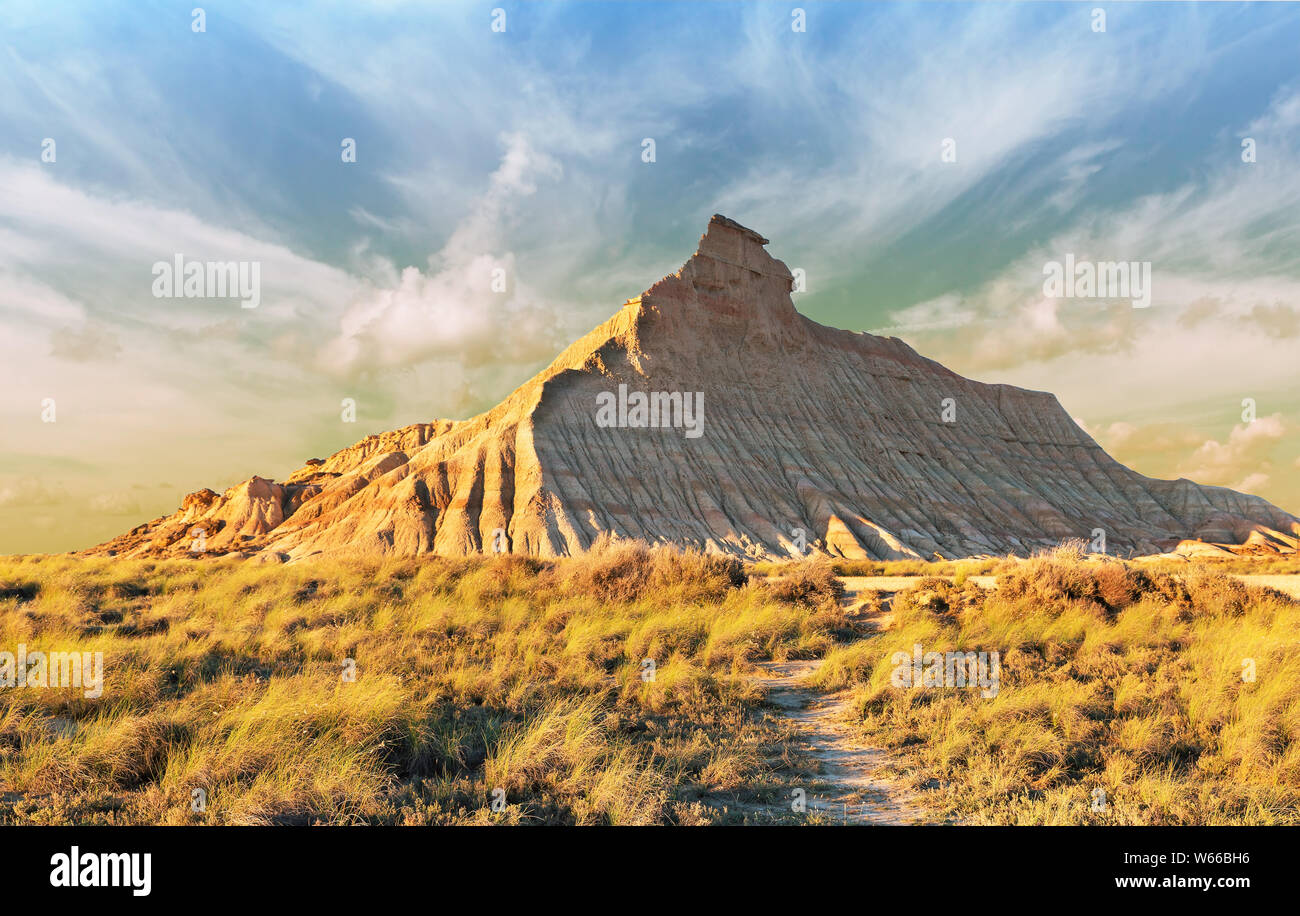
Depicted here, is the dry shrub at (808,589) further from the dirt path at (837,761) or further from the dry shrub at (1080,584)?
the dirt path at (837,761)

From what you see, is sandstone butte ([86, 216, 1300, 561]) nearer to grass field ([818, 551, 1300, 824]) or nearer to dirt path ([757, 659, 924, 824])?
grass field ([818, 551, 1300, 824])

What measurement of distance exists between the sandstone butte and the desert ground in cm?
2731

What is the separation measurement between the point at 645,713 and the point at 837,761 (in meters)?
1.93

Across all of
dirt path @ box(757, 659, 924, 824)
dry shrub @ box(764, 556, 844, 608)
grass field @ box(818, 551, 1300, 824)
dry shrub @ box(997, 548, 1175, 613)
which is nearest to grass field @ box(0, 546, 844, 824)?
dirt path @ box(757, 659, 924, 824)

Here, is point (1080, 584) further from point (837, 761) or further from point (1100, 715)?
point (837, 761)

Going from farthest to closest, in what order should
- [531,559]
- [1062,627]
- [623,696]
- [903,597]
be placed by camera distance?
[531,559]
[903,597]
[1062,627]
[623,696]

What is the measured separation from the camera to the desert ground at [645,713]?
4953 millimetres

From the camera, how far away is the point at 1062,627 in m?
10.7

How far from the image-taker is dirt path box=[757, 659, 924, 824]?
5238mm

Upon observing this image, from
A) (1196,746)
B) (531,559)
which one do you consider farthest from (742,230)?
(1196,746)

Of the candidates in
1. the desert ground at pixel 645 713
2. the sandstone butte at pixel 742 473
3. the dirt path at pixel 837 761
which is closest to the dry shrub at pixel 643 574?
the desert ground at pixel 645 713

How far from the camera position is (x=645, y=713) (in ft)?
23.0
